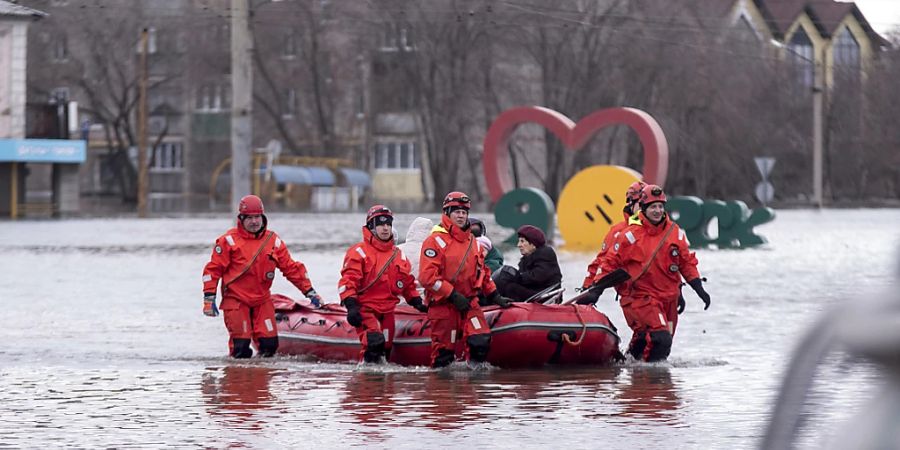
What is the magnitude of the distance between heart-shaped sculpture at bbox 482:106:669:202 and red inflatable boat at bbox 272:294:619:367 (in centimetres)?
2331

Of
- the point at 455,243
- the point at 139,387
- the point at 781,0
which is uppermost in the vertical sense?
the point at 781,0

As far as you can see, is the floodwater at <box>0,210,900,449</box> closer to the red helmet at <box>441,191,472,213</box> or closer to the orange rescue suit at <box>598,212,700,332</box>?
the orange rescue suit at <box>598,212,700,332</box>

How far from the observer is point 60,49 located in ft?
302

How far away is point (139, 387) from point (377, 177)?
8310 cm

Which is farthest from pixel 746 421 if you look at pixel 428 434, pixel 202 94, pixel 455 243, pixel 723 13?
pixel 202 94

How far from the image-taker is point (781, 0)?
101 metres

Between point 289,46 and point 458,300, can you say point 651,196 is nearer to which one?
point 458,300

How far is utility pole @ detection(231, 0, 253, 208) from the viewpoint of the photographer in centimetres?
3747

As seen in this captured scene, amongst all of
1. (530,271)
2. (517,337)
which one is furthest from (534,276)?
(517,337)

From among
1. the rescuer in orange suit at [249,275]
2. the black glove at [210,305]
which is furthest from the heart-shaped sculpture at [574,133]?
the black glove at [210,305]

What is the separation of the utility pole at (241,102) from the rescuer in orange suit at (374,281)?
76.2 ft

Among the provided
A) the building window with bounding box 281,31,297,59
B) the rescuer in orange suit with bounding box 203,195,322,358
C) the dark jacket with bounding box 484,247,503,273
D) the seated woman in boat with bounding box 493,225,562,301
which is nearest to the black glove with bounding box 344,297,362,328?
the rescuer in orange suit with bounding box 203,195,322,358

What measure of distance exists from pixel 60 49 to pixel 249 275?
80485 millimetres

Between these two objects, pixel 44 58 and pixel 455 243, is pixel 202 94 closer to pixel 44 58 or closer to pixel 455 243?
pixel 44 58
